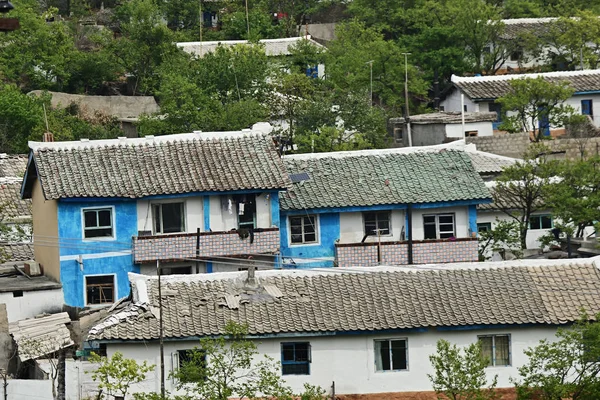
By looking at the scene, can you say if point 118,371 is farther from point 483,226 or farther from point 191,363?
point 483,226

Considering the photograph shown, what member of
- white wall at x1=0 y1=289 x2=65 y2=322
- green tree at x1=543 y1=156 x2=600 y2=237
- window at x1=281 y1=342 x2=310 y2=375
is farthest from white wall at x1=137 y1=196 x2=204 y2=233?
green tree at x1=543 y1=156 x2=600 y2=237

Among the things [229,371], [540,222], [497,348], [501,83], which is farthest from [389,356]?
[501,83]

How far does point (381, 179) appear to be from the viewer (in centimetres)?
5003

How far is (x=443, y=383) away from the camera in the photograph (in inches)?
1358

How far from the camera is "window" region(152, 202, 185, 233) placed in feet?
157

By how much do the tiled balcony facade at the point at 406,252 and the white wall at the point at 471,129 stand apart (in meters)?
14.3

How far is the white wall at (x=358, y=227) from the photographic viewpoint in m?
49.5


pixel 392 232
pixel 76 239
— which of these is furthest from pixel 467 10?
pixel 76 239

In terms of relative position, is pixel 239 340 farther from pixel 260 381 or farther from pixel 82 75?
pixel 82 75

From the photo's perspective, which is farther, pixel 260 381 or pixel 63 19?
pixel 63 19

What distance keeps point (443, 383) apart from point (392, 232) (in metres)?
15.5

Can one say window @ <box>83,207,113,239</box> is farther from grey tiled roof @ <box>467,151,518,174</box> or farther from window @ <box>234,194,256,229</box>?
grey tiled roof @ <box>467,151,518,174</box>

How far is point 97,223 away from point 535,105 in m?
22.4

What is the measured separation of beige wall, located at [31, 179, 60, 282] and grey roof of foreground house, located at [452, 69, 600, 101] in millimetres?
22244
